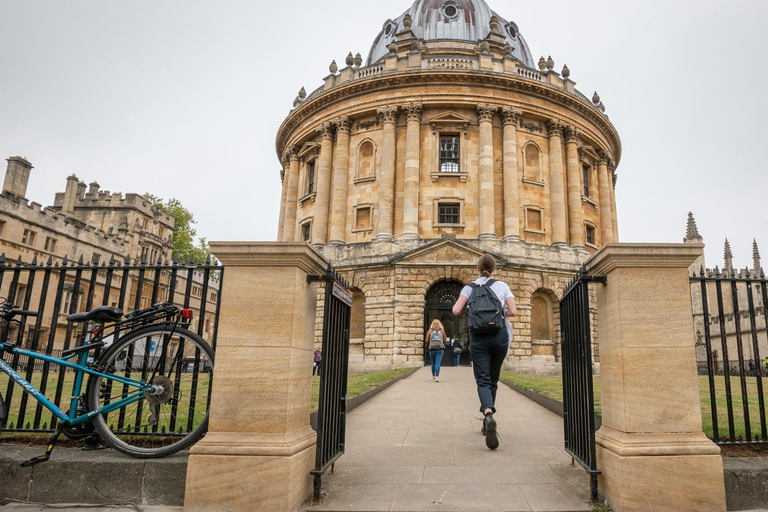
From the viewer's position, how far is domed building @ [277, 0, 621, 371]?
86.6ft

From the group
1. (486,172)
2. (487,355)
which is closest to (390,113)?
(486,172)

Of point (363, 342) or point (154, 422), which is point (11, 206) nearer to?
point (363, 342)

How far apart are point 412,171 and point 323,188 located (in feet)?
19.6

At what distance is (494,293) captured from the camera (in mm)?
5594

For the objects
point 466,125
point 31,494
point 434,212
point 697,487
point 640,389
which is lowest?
point 31,494

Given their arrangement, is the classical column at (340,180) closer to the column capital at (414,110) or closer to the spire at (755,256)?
the column capital at (414,110)

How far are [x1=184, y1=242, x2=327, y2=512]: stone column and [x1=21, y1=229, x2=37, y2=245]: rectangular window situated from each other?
3693cm

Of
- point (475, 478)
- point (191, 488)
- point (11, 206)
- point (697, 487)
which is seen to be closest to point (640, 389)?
point (697, 487)

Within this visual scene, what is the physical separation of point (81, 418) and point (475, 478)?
3356mm

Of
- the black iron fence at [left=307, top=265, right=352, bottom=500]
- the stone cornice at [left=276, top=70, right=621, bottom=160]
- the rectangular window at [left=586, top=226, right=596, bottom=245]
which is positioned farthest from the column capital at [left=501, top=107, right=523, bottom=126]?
the black iron fence at [left=307, top=265, right=352, bottom=500]

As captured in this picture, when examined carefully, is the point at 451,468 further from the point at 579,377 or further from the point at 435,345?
the point at 435,345

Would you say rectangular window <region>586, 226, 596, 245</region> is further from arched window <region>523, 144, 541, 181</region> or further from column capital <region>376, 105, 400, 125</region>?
column capital <region>376, 105, 400, 125</region>

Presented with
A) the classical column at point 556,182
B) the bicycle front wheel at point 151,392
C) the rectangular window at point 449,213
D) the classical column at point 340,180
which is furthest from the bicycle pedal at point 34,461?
the classical column at point 556,182

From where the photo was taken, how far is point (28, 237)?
112ft
